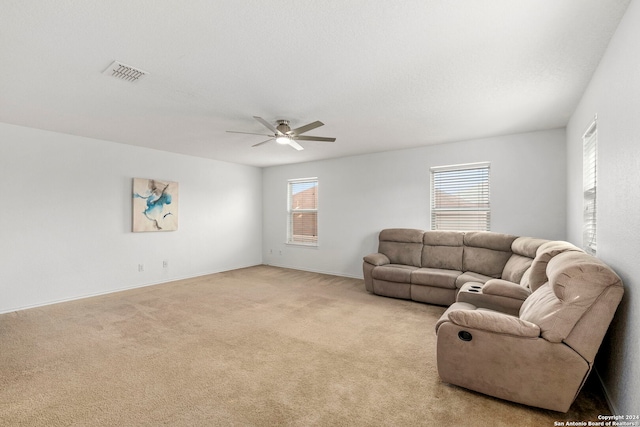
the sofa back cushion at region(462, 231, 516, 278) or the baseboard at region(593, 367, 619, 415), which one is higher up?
the sofa back cushion at region(462, 231, 516, 278)

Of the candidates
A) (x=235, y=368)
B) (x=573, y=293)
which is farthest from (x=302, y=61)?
(x=235, y=368)

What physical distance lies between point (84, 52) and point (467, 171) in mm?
5159

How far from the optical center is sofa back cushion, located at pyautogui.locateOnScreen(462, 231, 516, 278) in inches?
167

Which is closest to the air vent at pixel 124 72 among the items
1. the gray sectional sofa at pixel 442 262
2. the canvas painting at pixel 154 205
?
the canvas painting at pixel 154 205

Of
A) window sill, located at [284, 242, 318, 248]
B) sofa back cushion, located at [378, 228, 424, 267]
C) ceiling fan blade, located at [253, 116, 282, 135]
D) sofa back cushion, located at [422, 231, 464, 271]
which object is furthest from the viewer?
window sill, located at [284, 242, 318, 248]

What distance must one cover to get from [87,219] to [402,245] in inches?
208

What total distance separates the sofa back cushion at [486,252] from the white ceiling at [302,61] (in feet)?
5.43

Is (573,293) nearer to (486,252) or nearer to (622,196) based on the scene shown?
(622,196)

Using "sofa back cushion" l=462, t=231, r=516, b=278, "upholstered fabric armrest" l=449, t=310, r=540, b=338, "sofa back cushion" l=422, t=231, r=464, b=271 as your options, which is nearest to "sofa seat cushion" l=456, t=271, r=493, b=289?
"sofa back cushion" l=462, t=231, r=516, b=278

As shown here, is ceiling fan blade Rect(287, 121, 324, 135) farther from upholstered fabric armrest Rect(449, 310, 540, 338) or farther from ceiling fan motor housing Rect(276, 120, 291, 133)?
upholstered fabric armrest Rect(449, 310, 540, 338)

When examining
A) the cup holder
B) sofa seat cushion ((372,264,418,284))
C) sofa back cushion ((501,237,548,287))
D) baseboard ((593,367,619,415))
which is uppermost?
sofa back cushion ((501,237,548,287))

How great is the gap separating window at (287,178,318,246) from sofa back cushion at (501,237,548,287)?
3.87 m

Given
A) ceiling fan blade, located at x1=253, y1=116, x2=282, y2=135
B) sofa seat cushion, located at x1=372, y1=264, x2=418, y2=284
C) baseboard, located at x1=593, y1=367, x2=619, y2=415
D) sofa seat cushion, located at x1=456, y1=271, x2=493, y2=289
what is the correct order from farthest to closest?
sofa seat cushion, located at x1=372, y1=264, x2=418, y2=284, sofa seat cushion, located at x1=456, y1=271, x2=493, y2=289, ceiling fan blade, located at x1=253, y1=116, x2=282, y2=135, baseboard, located at x1=593, y1=367, x2=619, y2=415

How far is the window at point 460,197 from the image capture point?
4.85 meters
